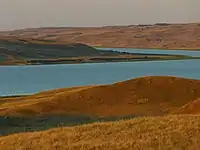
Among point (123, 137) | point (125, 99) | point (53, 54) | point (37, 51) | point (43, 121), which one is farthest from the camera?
point (37, 51)

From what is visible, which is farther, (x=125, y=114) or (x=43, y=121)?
(x=125, y=114)

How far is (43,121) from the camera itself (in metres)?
29.9

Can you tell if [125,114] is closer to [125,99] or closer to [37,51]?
[125,99]

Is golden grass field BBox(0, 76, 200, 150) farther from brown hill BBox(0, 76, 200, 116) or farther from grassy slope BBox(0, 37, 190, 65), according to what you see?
grassy slope BBox(0, 37, 190, 65)

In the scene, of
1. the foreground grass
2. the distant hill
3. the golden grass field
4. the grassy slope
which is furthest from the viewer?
the distant hill

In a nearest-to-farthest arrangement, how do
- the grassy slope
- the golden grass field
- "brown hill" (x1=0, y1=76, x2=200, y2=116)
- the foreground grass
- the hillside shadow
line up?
the foreground grass → the golden grass field → the hillside shadow → "brown hill" (x1=0, y1=76, x2=200, y2=116) → the grassy slope

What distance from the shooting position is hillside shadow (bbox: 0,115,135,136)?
27.7 meters

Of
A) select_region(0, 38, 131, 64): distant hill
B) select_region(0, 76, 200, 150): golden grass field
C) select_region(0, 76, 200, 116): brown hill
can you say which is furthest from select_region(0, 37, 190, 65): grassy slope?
select_region(0, 76, 200, 116): brown hill

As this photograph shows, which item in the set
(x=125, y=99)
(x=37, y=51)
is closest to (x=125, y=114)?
(x=125, y=99)

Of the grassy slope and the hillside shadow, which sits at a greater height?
the grassy slope

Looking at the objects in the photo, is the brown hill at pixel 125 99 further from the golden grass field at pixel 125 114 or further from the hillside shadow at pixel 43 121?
the hillside shadow at pixel 43 121

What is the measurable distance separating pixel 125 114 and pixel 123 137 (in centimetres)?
1518

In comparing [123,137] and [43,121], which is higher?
[43,121]

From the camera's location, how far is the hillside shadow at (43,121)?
27.7m
